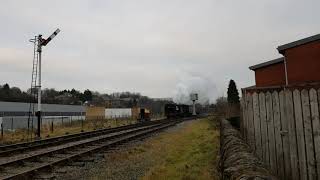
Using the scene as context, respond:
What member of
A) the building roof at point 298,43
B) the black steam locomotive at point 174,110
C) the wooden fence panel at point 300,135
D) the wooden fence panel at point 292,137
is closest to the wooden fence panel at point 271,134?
the wooden fence panel at point 292,137

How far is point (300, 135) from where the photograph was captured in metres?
5.90

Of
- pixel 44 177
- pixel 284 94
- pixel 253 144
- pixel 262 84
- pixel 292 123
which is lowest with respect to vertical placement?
pixel 44 177

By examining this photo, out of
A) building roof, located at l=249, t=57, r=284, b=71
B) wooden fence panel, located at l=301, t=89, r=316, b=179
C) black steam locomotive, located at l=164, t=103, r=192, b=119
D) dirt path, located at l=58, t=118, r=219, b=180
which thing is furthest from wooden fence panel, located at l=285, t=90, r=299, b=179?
black steam locomotive, located at l=164, t=103, r=192, b=119

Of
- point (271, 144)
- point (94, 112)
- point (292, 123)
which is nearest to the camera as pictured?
point (292, 123)

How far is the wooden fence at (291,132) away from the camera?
5.62 m

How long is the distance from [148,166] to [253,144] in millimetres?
5228

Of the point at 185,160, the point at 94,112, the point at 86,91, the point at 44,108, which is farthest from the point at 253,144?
the point at 86,91

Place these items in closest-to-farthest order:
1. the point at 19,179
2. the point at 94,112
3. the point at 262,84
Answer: the point at 19,179 < the point at 262,84 < the point at 94,112

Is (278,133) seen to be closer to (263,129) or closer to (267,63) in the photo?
(263,129)

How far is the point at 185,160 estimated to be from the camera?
14266mm

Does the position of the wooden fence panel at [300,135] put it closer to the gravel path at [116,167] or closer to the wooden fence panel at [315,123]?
the wooden fence panel at [315,123]

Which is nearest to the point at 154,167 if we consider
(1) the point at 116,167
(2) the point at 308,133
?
(1) the point at 116,167

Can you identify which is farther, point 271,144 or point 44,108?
point 44,108

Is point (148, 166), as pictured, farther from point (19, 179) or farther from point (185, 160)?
point (19, 179)
